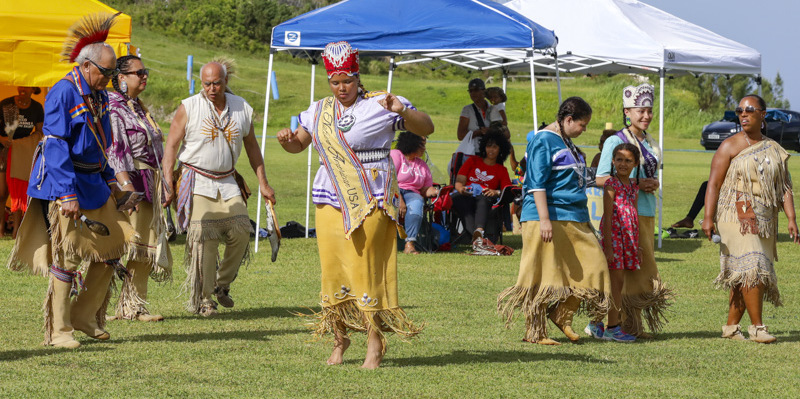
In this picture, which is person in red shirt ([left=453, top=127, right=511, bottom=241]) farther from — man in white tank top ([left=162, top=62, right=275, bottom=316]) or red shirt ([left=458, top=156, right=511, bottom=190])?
man in white tank top ([left=162, top=62, right=275, bottom=316])

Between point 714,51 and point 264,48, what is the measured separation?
192ft

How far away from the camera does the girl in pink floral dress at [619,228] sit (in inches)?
301

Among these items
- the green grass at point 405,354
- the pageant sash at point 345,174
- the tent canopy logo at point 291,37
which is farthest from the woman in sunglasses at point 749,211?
the tent canopy logo at point 291,37

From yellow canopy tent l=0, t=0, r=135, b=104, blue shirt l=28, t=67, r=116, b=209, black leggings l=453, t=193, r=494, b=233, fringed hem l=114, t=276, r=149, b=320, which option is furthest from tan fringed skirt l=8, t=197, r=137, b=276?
black leggings l=453, t=193, r=494, b=233

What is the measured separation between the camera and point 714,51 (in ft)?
50.2

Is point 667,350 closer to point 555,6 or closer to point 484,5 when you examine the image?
point 484,5

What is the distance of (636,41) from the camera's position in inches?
599

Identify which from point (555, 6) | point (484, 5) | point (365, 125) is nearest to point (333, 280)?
point (365, 125)

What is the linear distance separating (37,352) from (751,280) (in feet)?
15.3

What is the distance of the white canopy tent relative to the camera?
1491 centimetres

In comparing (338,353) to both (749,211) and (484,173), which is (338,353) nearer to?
(749,211)

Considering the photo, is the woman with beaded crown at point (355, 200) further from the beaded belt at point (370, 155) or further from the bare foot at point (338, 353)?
the bare foot at point (338, 353)

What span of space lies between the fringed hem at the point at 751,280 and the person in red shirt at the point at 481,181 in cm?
568

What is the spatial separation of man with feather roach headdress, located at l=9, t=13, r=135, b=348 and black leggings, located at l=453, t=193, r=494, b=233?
678 cm
